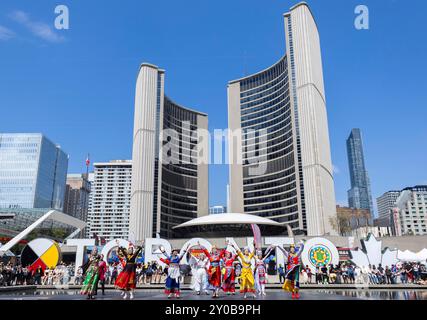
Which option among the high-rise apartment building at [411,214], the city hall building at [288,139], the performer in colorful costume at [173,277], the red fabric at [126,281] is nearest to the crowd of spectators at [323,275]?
the performer in colorful costume at [173,277]

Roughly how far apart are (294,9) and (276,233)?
68.1 metres

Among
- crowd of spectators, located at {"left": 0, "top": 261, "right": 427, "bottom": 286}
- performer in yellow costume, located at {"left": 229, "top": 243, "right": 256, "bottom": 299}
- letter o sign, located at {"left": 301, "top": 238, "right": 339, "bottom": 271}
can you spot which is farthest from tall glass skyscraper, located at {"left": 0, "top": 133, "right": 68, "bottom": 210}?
performer in yellow costume, located at {"left": 229, "top": 243, "right": 256, "bottom": 299}

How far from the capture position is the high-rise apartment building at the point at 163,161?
342 feet

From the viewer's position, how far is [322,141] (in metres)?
96.8

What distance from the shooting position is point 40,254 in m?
28.0

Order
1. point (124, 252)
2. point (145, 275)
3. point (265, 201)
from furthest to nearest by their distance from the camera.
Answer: point (265, 201), point (145, 275), point (124, 252)

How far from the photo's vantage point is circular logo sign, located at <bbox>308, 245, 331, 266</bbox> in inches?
1123

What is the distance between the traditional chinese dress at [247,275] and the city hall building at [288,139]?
76969 mm

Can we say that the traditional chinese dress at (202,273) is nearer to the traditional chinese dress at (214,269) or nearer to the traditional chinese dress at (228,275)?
the traditional chinese dress at (214,269)

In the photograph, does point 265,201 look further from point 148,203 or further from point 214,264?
point 214,264

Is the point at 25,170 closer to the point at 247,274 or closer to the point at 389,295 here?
the point at 247,274

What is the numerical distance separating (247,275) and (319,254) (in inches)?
627
